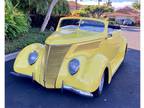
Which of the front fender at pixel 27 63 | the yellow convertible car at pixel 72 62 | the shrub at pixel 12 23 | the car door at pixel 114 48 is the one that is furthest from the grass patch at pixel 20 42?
the car door at pixel 114 48

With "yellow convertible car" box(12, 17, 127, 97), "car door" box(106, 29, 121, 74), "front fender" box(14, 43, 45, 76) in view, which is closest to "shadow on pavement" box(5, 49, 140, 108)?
"yellow convertible car" box(12, 17, 127, 97)

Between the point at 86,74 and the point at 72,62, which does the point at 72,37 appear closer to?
the point at 72,62

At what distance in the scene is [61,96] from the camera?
3.93 m

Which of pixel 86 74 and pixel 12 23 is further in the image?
pixel 12 23

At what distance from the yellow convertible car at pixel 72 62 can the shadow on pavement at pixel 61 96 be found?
0.17 metres

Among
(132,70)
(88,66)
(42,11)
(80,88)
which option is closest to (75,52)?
(88,66)

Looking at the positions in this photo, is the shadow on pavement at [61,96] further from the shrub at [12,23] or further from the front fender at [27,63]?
the shrub at [12,23]

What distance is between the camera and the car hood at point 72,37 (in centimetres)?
409

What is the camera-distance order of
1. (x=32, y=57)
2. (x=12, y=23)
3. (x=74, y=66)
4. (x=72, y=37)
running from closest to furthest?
(x=74, y=66) < (x=72, y=37) < (x=32, y=57) < (x=12, y=23)

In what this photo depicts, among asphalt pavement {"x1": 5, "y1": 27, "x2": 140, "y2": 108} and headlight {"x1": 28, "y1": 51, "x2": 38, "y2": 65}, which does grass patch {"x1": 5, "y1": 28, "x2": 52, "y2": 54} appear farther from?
headlight {"x1": 28, "y1": 51, "x2": 38, "y2": 65}

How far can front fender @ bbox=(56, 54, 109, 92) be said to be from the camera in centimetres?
363

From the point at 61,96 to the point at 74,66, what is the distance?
1.84 ft

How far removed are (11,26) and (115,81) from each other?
408 cm

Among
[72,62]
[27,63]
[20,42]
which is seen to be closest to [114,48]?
[72,62]
